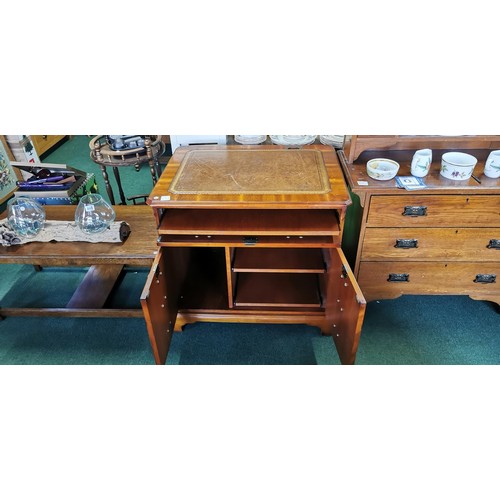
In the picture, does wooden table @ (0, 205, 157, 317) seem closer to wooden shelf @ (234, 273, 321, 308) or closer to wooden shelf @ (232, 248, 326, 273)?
wooden shelf @ (232, 248, 326, 273)

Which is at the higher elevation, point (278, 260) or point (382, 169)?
point (382, 169)

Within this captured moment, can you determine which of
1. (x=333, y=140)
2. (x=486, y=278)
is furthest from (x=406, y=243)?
(x=333, y=140)

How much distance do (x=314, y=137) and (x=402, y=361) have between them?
1.35m

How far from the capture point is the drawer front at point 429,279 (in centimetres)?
184

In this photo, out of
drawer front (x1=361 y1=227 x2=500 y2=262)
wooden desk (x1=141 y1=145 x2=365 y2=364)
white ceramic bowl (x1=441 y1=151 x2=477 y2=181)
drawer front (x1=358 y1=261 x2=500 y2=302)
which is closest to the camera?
wooden desk (x1=141 y1=145 x2=365 y2=364)

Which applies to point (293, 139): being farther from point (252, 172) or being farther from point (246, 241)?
point (246, 241)

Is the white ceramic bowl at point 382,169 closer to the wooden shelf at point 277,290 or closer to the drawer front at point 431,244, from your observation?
the drawer front at point 431,244

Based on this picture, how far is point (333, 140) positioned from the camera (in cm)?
227

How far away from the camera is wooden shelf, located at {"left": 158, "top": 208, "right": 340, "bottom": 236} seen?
1536 millimetres

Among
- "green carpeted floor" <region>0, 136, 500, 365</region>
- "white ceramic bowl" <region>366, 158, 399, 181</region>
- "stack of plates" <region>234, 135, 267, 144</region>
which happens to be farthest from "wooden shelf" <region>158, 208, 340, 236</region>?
"stack of plates" <region>234, 135, 267, 144</region>

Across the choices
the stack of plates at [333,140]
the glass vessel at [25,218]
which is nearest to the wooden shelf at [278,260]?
the stack of plates at [333,140]

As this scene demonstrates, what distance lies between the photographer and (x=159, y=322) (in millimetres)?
1447

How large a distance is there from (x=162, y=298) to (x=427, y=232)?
1.26m

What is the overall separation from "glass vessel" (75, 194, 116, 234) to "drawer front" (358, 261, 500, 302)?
1.35 meters
